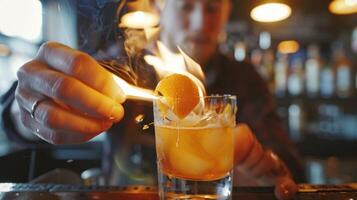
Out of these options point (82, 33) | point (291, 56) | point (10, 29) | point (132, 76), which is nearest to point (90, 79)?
point (132, 76)

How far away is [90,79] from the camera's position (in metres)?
0.77

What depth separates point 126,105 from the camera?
1102mm

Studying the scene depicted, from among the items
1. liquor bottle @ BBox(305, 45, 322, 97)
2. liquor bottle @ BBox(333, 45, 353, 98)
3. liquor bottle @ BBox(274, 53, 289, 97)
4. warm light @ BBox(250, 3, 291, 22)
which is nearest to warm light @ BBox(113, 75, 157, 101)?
warm light @ BBox(250, 3, 291, 22)

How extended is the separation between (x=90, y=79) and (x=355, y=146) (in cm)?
260

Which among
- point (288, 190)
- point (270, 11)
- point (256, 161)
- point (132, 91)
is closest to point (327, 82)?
point (270, 11)

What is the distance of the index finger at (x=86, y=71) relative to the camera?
2.51 feet

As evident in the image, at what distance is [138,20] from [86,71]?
387 millimetres

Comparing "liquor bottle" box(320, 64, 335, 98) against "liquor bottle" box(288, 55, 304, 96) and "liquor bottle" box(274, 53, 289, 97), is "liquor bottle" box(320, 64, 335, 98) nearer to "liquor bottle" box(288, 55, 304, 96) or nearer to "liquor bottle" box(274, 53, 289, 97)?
"liquor bottle" box(288, 55, 304, 96)

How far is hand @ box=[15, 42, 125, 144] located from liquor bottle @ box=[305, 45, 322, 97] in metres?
2.31

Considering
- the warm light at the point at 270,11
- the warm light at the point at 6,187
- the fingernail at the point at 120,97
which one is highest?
the warm light at the point at 270,11

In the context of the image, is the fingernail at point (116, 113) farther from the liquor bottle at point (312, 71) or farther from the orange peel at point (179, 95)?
the liquor bottle at point (312, 71)

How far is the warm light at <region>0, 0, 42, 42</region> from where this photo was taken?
40.9 inches

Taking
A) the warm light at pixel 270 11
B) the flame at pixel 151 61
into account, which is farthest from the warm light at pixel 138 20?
the warm light at pixel 270 11

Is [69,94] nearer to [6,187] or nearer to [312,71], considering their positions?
[6,187]
